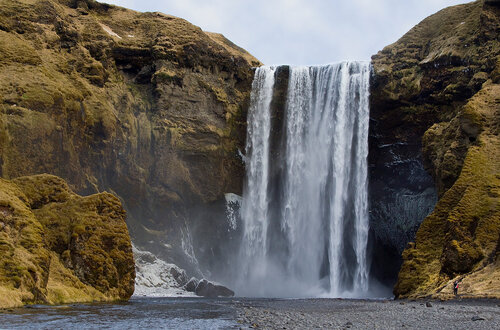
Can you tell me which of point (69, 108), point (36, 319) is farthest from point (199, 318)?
point (69, 108)

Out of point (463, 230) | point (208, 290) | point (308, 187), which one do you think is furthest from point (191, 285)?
point (463, 230)

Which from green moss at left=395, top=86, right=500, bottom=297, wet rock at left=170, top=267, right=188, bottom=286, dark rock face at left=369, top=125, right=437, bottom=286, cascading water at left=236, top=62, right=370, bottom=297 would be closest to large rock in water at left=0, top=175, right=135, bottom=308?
wet rock at left=170, top=267, right=188, bottom=286

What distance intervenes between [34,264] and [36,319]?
513 cm

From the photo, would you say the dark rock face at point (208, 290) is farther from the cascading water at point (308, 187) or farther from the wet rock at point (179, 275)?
the cascading water at point (308, 187)

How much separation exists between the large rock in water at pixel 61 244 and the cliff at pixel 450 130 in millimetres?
15255

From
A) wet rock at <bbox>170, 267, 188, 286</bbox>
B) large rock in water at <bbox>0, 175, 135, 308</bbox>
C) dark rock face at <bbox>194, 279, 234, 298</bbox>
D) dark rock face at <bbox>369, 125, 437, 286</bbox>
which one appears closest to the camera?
large rock in water at <bbox>0, 175, 135, 308</bbox>

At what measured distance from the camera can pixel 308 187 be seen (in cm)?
4512

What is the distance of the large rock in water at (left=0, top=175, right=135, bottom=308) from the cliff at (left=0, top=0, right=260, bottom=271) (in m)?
9.37

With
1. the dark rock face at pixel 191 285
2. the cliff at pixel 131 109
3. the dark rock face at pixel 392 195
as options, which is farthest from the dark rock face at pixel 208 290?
A: the dark rock face at pixel 392 195

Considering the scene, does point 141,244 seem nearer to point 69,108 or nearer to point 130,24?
point 69,108

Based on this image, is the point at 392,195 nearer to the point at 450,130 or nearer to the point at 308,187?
the point at 308,187

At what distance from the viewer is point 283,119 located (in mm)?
47469

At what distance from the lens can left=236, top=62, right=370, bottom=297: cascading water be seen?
139 ft

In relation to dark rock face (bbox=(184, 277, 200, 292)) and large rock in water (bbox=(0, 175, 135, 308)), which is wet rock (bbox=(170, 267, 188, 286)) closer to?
dark rock face (bbox=(184, 277, 200, 292))
